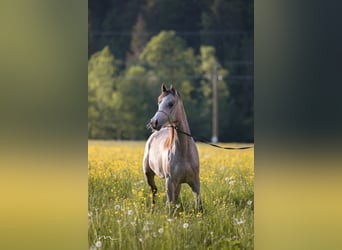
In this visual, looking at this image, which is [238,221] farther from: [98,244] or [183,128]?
[98,244]

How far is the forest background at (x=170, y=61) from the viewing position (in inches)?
133

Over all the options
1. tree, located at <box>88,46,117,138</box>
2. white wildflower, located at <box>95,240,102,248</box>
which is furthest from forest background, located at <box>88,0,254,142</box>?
white wildflower, located at <box>95,240,102,248</box>

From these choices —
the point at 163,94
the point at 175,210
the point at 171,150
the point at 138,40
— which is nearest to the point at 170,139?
the point at 171,150

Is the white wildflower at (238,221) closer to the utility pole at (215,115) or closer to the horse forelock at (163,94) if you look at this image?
the utility pole at (215,115)

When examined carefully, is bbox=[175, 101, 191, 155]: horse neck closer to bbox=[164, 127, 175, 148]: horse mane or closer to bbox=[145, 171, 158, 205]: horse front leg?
bbox=[164, 127, 175, 148]: horse mane

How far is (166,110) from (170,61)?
1.53m

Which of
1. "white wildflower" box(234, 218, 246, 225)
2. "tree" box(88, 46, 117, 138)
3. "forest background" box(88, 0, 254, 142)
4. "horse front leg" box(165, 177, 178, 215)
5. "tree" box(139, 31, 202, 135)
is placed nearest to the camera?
"white wildflower" box(234, 218, 246, 225)

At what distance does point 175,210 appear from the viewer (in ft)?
9.97

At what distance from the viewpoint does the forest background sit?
3389 millimetres

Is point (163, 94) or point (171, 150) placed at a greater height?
point (163, 94)

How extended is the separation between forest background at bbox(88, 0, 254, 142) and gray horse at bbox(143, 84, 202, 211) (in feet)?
0.23
